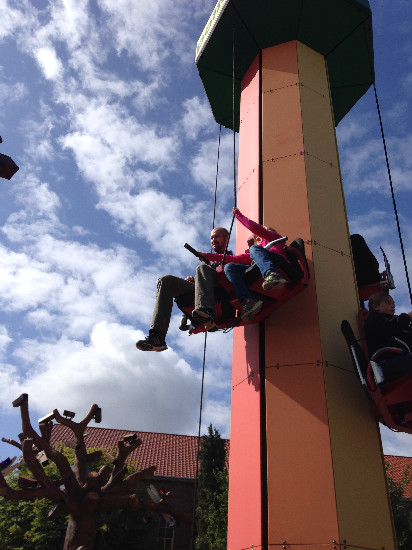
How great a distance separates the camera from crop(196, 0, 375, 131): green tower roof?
8.11 metres

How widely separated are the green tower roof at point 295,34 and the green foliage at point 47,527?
17438mm

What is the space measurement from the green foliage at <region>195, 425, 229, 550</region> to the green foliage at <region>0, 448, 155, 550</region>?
303 centimetres

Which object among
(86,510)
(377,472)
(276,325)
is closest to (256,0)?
(276,325)

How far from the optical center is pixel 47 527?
18.6 m

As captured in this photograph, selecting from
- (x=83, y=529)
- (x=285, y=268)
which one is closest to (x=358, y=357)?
(x=285, y=268)

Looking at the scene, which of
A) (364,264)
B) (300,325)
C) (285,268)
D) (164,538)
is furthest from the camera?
(164,538)

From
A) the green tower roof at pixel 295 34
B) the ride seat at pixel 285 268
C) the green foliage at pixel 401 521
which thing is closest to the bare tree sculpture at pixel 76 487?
the ride seat at pixel 285 268

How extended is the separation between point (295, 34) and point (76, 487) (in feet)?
35.8

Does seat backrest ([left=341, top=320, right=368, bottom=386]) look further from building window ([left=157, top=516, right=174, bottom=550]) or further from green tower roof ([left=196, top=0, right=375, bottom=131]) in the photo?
building window ([left=157, top=516, right=174, bottom=550])

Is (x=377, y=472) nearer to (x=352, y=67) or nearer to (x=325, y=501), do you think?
(x=325, y=501)

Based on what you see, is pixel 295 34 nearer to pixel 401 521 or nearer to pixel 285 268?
pixel 285 268

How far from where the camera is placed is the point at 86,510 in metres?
11.6

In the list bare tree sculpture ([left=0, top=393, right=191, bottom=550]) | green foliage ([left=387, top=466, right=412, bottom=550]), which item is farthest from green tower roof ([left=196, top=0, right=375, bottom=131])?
green foliage ([left=387, top=466, right=412, bottom=550])

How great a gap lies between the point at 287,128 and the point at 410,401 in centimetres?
426
